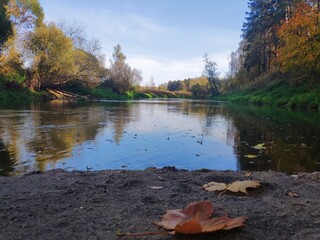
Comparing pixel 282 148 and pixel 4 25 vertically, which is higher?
pixel 4 25

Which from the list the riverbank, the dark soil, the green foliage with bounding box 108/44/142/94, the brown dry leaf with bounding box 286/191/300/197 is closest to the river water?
the dark soil

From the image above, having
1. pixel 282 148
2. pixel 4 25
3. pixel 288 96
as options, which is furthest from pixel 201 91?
pixel 282 148

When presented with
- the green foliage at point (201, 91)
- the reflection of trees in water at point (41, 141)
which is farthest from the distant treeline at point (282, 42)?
the reflection of trees in water at point (41, 141)

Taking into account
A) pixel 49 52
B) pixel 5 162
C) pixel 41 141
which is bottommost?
pixel 5 162

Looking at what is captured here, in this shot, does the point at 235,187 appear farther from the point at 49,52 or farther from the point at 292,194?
the point at 49,52

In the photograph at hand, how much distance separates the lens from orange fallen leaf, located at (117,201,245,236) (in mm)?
2438

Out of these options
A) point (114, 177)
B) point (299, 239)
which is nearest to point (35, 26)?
point (114, 177)

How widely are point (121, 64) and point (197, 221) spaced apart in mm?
69225

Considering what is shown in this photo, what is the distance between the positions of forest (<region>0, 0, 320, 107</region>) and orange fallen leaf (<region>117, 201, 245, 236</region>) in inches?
1051

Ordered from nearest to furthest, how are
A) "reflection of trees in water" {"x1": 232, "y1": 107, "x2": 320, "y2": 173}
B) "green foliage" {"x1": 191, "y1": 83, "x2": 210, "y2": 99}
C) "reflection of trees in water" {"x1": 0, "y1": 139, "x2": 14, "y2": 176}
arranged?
"reflection of trees in water" {"x1": 0, "y1": 139, "x2": 14, "y2": 176}, "reflection of trees in water" {"x1": 232, "y1": 107, "x2": 320, "y2": 173}, "green foliage" {"x1": 191, "y1": 83, "x2": 210, "y2": 99}

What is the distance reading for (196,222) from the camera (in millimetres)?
2412

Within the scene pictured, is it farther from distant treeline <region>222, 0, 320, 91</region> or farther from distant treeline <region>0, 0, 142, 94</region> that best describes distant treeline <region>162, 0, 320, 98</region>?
distant treeline <region>0, 0, 142, 94</region>

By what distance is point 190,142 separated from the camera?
398 inches

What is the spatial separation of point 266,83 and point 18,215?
47.0 m
